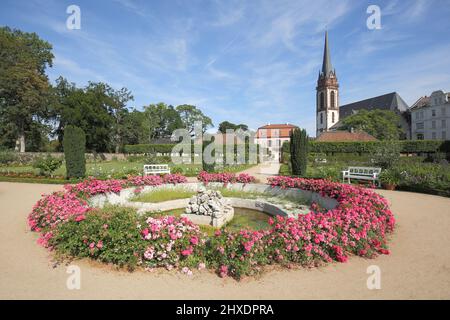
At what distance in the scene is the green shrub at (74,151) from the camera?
12900 mm

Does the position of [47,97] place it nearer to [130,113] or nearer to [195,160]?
[130,113]

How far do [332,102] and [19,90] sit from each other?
6574 cm

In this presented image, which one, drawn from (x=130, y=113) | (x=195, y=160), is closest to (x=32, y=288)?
(x=195, y=160)

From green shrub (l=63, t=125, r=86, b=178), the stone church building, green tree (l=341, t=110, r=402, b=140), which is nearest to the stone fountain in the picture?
green shrub (l=63, t=125, r=86, b=178)

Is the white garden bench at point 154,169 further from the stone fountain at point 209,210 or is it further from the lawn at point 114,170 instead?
the stone fountain at point 209,210

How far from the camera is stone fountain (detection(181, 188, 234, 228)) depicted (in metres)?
5.88

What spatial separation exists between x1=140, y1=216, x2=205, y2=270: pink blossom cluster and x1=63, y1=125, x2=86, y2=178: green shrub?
11.2 metres

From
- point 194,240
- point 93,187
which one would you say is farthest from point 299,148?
point 194,240

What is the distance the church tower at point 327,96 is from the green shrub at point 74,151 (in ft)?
203

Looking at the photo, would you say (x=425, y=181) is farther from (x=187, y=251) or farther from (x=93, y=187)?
(x=93, y=187)

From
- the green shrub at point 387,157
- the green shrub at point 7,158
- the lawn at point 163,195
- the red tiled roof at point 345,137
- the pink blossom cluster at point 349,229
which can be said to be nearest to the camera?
the pink blossom cluster at point 349,229

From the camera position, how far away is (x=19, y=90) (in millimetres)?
32219

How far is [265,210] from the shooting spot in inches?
289

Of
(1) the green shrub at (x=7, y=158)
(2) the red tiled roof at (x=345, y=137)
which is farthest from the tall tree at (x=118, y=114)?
(2) the red tiled roof at (x=345, y=137)
